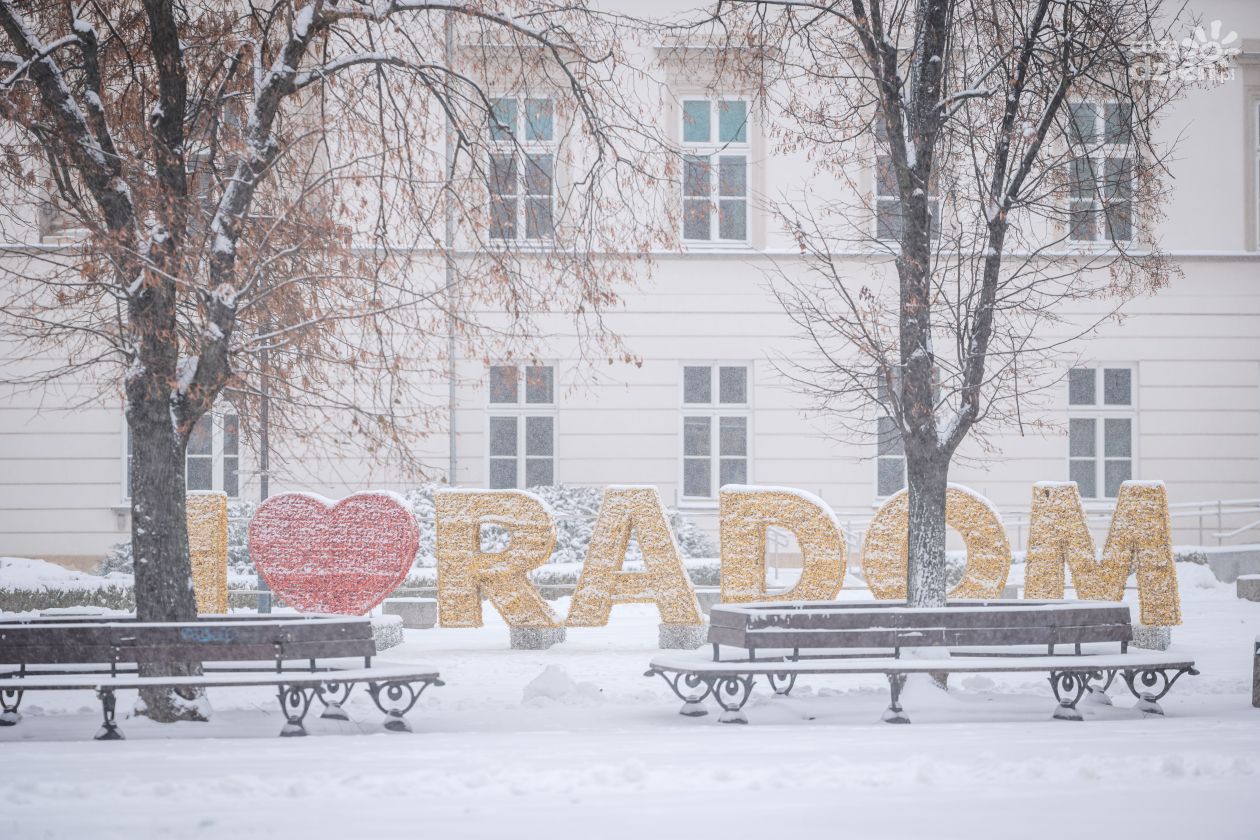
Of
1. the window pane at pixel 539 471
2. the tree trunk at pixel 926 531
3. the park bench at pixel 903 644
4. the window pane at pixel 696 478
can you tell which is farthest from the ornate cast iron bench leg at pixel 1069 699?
the window pane at pixel 539 471

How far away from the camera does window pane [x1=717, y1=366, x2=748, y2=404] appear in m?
21.5

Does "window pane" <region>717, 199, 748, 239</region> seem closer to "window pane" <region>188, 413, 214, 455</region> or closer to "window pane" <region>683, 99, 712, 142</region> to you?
"window pane" <region>683, 99, 712, 142</region>

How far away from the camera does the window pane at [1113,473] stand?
21859mm

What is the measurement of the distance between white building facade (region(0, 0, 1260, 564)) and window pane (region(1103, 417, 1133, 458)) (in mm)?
23

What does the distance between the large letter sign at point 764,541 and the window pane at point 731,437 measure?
789 cm

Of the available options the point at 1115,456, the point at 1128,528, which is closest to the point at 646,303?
the point at 1115,456

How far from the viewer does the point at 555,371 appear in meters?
21.4

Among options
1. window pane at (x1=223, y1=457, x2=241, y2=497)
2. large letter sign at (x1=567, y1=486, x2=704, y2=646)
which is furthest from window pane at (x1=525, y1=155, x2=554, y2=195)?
window pane at (x1=223, y1=457, x2=241, y2=497)

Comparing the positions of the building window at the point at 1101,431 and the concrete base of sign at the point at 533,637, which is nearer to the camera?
the concrete base of sign at the point at 533,637

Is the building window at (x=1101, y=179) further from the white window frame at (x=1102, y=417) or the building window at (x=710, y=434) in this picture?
the building window at (x=710, y=434)

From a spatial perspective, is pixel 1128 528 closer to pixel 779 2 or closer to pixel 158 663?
pixel 779 2

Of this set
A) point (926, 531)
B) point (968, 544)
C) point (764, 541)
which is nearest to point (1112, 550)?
point (968, 544)

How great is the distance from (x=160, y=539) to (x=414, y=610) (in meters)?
7.23

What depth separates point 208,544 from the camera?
1360 cm
